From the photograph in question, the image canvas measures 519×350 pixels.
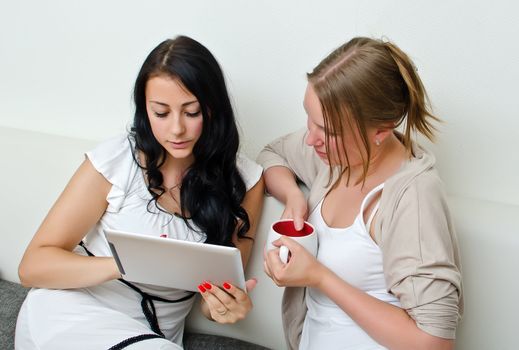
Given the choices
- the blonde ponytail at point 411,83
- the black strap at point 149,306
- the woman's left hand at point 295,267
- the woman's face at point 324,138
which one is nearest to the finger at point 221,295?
the woman's left hand at point 295,267

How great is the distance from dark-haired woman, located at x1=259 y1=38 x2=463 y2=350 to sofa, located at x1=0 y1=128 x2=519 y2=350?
0.59 feet

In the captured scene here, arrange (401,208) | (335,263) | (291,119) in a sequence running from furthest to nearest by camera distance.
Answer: (291,119)
(335,263)
(401,208)

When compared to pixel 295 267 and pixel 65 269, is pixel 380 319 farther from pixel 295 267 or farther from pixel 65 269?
pixel 65 269

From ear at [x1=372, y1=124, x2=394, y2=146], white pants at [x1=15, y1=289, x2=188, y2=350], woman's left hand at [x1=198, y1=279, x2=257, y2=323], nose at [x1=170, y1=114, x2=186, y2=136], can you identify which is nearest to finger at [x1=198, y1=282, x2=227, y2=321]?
woman's left hand at [x1=198, y1=279, x2=257, y2=323]

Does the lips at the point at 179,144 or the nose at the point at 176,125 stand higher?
the nose at the point at 176,125

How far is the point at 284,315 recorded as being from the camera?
1354 mm

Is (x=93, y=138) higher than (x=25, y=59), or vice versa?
(x=25, y=59)

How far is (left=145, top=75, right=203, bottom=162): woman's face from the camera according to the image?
119 cm

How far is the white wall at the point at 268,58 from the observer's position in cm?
129

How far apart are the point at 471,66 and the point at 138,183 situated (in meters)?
0.87

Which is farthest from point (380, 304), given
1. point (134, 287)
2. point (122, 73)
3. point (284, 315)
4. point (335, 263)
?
point (122, 73)

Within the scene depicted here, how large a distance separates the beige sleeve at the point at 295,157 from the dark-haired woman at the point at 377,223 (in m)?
0.17

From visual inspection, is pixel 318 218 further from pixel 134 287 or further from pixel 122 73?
pixel 122 73

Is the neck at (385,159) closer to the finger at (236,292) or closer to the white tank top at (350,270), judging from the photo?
the white tank top at (350,270)
